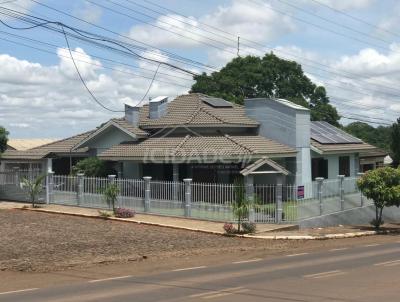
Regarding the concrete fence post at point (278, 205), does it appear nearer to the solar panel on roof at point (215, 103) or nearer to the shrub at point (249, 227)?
the shrub at point (249, 227)

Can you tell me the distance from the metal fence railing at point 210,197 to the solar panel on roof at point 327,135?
701cm

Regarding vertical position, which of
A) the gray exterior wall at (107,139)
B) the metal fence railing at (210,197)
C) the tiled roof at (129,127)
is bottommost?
the metal fence railing at (210,197)

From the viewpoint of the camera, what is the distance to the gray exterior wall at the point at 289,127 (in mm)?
32250

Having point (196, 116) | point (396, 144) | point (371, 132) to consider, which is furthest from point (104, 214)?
point (371, 132)

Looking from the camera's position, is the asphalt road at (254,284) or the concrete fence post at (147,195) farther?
the concrete fence post at (147,195)

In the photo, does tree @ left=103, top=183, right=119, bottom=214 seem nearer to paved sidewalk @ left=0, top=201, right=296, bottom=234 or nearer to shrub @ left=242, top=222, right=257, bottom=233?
paved sidewalk @ left=0, top=201, right=296, bottom=234

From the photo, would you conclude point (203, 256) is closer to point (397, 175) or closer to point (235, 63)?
point (397, 175)

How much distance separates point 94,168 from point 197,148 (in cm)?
640

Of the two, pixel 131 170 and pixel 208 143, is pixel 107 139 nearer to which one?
pixel 131 170

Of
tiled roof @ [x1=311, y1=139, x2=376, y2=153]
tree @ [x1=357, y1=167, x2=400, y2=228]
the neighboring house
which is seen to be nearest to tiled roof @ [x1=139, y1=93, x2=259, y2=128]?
the neighboring house

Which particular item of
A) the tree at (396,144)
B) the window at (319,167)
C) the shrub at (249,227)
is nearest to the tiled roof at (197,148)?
the window at (319,167)

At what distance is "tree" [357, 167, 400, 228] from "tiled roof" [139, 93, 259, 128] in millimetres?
7993

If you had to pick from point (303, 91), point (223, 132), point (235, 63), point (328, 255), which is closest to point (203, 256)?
point (328, 255)

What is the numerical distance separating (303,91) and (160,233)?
44.5 metres
